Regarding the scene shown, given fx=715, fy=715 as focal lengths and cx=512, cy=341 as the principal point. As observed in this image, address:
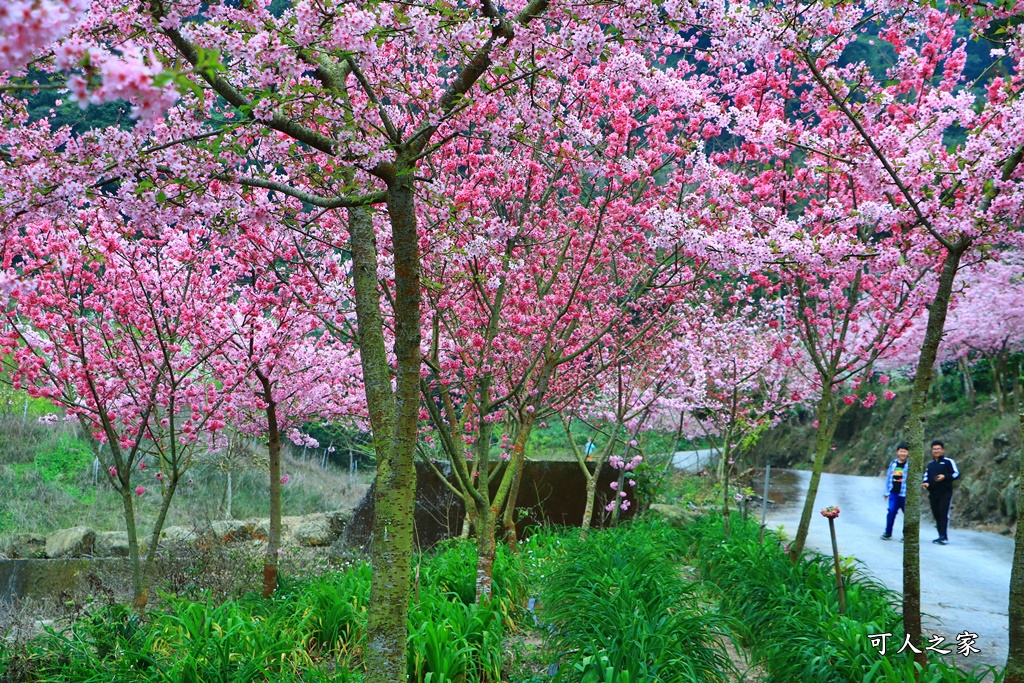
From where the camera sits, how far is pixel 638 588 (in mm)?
5504

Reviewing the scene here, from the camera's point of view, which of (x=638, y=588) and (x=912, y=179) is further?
(x=638, y=588)

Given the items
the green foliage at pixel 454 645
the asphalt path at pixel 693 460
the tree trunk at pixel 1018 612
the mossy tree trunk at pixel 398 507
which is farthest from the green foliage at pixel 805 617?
the asphalt path at pixel 693 460

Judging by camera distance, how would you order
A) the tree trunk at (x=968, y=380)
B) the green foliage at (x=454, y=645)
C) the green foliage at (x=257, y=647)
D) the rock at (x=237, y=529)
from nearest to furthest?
1. the green foliage at (x=257, y=647)
2. the green foliage at (x=454, y=645)
3. the rock at (x=237, y=529)
4. the tree trunk at (x=968, y=380)

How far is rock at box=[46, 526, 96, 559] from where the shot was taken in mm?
12031

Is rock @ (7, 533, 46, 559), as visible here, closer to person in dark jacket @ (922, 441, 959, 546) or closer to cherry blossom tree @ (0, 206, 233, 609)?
cherry blossom tree @ (0, 206, 233, 609)

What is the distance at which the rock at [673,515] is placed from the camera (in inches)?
441

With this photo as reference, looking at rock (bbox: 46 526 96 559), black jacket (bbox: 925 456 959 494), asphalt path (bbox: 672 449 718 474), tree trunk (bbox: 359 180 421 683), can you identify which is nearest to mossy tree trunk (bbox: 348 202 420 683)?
tree trunk (bbox: 359 180 421 683)

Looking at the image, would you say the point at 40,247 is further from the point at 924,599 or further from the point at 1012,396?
the point at 1012,396

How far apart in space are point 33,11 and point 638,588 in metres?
5.22

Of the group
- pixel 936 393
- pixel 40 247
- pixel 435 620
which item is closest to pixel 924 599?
pixel 435 620

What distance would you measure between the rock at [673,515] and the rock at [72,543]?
373 inches

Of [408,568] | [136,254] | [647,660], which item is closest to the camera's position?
[408,568]

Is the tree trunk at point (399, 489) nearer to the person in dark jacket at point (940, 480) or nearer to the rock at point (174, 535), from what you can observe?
the rock at point (174, 535)

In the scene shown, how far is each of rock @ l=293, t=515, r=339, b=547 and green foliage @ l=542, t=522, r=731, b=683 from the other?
24.4ft
